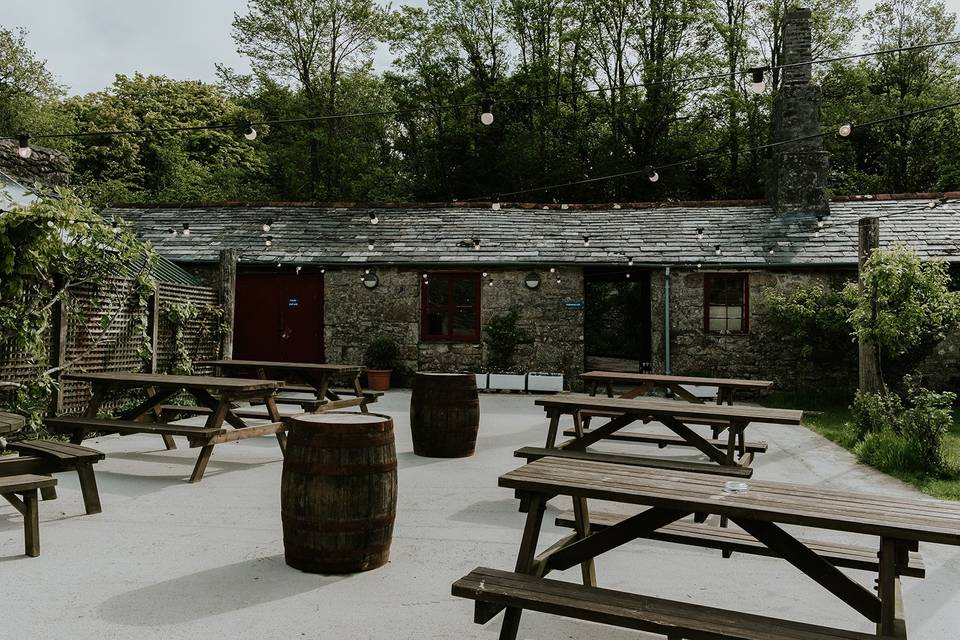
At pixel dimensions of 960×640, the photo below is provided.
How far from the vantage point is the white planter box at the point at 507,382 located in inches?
542

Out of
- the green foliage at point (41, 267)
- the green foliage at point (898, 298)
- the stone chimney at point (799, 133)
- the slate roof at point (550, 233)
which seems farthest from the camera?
the stone chimney at point (799, 133)

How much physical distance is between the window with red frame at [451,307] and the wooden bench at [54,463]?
9900 mm

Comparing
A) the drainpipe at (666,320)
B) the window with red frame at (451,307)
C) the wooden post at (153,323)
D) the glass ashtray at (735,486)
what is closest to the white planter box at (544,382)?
the window with red frame at (451,307)

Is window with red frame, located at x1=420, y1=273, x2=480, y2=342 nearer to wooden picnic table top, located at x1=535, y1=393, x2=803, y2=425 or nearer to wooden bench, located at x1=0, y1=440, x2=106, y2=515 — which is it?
wooden picnic table top, located at x1=535, y1=393, x2=803, y2=425

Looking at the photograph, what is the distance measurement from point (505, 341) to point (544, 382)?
1204 millimetres

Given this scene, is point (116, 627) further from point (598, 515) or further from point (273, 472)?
point (273, 472)

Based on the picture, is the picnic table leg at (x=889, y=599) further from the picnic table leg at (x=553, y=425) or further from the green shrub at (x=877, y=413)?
the green shrub at (x=877, y=413)

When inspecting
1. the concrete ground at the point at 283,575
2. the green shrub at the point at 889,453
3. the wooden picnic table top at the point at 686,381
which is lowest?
the concrete ground at the point at 283,575

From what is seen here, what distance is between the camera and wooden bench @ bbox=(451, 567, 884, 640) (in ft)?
7.50

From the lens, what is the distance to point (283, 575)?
370cm

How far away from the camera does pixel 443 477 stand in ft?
20.5

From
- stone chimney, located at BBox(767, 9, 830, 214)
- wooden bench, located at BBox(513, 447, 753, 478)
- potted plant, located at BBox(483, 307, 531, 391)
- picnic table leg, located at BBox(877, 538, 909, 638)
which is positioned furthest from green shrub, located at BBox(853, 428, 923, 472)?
stone chimney, located at BBox(767, 9, 830, 214)

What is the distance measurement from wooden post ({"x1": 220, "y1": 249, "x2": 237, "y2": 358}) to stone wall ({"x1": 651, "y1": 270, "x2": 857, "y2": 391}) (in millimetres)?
8110

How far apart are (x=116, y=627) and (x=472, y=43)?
28.3 m
